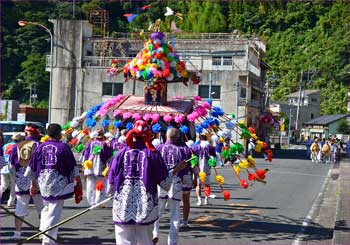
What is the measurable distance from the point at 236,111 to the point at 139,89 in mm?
7749

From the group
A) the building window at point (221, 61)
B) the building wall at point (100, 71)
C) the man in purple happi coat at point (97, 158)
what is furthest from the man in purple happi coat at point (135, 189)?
the building window at point (221, 61)

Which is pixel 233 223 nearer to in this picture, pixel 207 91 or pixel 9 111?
pixel 9 111

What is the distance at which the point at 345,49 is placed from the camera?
341ft

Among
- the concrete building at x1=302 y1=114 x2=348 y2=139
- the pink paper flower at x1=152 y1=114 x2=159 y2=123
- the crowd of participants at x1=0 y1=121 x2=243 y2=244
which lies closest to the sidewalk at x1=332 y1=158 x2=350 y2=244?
the crowd of participants at x1=0 y1=121 x2=243 y2=244

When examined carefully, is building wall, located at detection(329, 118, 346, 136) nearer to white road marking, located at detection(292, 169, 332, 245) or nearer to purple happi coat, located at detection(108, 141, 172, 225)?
white road marking, located at detection(292, 169, 332, 245)

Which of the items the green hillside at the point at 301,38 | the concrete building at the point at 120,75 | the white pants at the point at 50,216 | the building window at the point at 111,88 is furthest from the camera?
the green hillside at the point at 301,38

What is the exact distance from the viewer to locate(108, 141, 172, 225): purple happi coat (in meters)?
6.86

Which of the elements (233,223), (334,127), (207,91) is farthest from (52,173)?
(334,127)

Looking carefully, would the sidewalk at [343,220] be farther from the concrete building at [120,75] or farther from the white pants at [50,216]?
the concrete building at [120,75]

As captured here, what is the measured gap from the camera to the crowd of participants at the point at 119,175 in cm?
691

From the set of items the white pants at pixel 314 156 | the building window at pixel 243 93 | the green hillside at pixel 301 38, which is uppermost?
the green hillside at pixel 301 38

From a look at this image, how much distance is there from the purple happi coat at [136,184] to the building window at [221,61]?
140 feet

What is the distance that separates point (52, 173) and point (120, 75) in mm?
38131

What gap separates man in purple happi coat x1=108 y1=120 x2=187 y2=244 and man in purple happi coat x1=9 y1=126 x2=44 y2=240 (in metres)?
3.22
